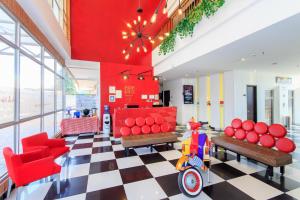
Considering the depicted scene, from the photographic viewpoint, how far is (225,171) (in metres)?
2.63

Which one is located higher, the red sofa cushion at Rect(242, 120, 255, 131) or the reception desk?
the red sofa cushion at Rect(242, 120, 255, 131)

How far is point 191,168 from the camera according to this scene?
2.02 meters

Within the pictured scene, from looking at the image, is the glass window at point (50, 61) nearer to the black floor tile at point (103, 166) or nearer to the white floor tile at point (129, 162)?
the black floor tile at point (103, 166)

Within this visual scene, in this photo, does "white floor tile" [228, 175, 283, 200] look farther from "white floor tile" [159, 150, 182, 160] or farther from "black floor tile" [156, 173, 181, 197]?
"white floor tile" [159, 150, 182, 160]

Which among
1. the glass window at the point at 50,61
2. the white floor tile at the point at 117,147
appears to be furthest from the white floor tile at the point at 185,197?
the glass window at the point at 50,61

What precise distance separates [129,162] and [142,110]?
239 cm

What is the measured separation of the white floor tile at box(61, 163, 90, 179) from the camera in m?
2.54

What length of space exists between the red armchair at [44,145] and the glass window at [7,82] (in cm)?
48

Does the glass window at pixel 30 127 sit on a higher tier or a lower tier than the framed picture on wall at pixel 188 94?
lower

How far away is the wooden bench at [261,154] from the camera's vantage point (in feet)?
7.45

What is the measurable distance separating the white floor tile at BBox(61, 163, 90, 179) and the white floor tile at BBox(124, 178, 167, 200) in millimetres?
974

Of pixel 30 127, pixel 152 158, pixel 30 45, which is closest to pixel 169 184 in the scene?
pixel 152 158

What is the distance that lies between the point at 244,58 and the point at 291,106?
6.18 metres

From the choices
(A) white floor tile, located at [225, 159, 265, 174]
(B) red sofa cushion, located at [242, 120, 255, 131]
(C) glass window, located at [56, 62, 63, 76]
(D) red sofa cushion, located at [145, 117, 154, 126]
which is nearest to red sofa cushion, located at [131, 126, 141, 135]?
(D) red sofa cushion, located at [145, 117, 154, 126]
